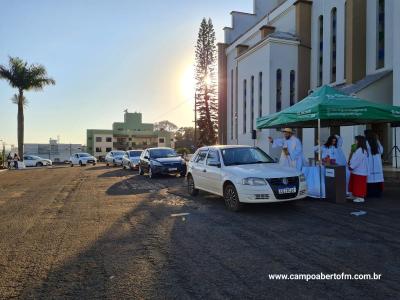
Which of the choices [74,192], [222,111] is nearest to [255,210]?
[74,192]

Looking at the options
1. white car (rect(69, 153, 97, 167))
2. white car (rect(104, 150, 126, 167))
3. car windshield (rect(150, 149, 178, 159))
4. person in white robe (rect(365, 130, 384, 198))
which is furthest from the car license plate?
white car (rect(69, 153, 97, 167))

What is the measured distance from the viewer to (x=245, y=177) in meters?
7.81

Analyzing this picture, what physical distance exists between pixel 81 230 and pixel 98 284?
282cm

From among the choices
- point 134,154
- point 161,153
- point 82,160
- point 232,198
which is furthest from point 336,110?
point 82,160

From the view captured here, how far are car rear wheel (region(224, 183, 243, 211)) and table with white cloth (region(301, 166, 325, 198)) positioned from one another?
9.07ft

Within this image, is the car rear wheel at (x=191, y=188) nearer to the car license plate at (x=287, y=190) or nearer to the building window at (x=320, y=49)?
the car license plate at (x=287, y=190)

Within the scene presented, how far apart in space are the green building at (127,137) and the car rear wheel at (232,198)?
86245 millimetres

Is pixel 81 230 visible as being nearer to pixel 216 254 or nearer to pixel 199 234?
pixel 199 234

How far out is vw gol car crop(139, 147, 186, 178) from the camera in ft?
55.5

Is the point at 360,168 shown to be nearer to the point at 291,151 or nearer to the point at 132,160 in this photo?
the point at 291,151

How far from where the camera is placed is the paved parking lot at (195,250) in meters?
3.92

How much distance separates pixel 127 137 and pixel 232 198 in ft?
297

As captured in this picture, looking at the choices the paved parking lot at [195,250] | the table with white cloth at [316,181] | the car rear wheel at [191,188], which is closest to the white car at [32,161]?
the paved parking lot at [195,250]

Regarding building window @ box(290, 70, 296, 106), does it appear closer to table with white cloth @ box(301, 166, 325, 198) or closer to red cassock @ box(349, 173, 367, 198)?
table with white cloth @ box(301, 166, 325, 198)
